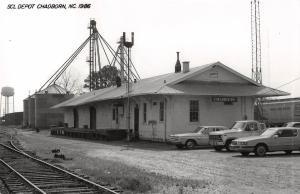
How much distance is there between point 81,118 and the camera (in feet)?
167

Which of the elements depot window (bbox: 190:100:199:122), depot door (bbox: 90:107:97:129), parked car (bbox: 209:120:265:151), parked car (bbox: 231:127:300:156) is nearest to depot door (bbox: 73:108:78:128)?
depot door (bbox: 90:107:97:129)

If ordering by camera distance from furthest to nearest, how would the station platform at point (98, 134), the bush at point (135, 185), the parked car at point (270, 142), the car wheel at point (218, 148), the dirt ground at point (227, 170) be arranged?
the station platform at point (98, 134) → the car wheel at point (218, 148) → the parked car at point (270, 142) → the dirt ground at point (227, 170) → the bush at point (135, 185)

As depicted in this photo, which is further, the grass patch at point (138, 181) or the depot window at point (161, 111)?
the depot window at point (161, 111)

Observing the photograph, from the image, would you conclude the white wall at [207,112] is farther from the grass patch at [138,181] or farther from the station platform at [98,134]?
the grass patch at [138,181]

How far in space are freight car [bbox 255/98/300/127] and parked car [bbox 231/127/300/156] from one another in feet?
42.5

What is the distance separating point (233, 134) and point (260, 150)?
120 inches

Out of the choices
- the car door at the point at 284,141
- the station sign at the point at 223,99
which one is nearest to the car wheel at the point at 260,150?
the car door at the point at 284,141

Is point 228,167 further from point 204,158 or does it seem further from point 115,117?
point 115,117

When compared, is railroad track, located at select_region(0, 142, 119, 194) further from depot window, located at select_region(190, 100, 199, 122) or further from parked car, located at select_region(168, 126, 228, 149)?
depot window, located at select_region(190, 100, 199, 122)

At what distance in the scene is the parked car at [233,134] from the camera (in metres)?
23.3

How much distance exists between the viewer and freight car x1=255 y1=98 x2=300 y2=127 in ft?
111

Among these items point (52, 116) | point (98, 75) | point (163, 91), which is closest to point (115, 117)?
point (163, 91)

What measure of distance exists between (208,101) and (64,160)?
520 inches

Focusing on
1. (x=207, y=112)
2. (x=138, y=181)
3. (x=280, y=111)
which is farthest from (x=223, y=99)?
(x=138, y=181)
